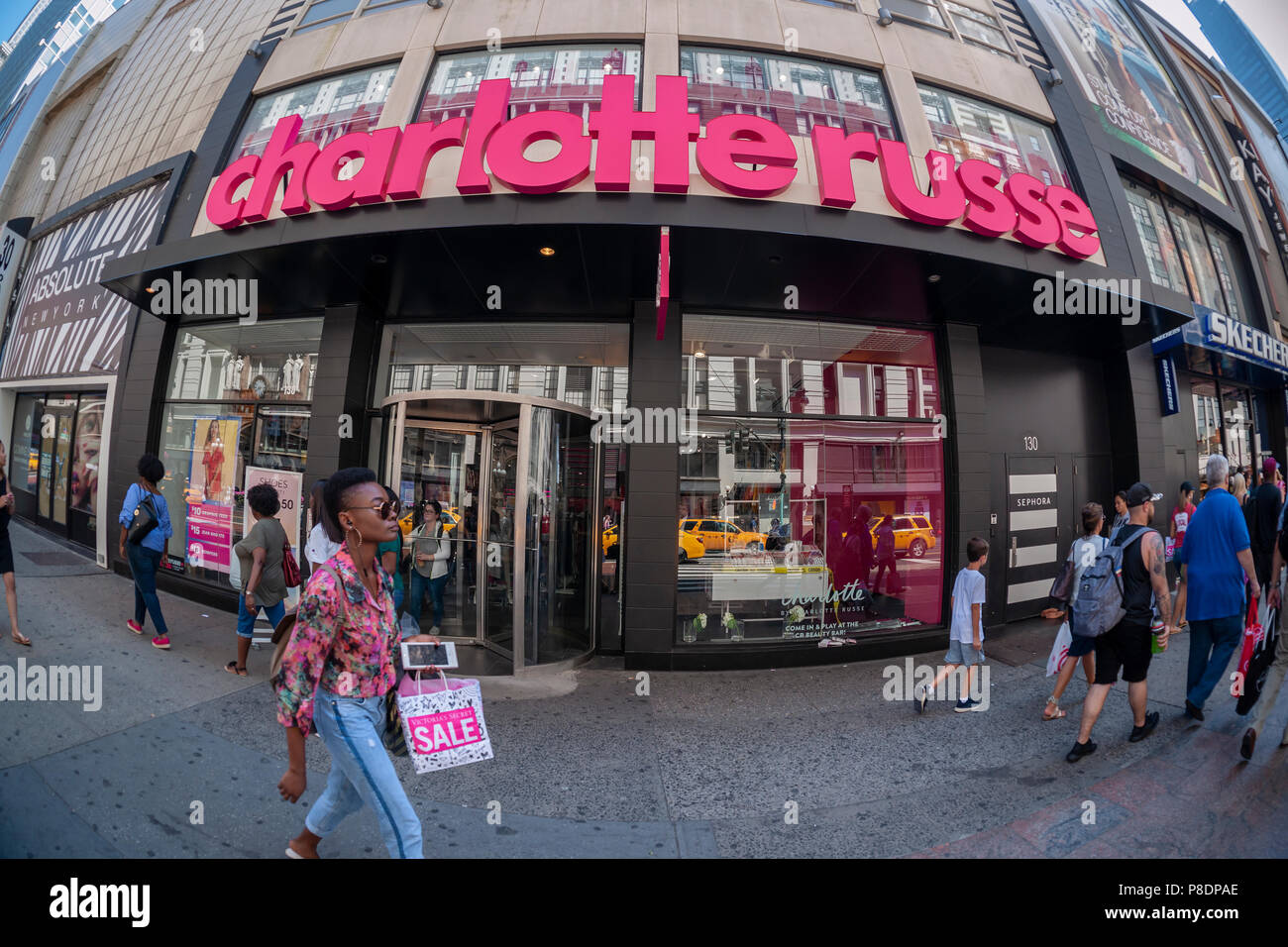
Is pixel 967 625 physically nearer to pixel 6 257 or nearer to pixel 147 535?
pixel 147 535

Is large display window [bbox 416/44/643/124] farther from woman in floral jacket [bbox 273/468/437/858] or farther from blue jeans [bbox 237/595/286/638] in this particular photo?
woman in floral jacket [bbox 273/468/437/858]

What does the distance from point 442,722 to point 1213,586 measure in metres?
6.16

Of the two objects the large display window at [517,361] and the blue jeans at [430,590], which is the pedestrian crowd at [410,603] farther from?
the large display window at [517,361]

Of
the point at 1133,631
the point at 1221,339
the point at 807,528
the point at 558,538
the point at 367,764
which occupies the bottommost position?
the point at 367,764

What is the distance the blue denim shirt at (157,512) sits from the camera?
5.64 meters

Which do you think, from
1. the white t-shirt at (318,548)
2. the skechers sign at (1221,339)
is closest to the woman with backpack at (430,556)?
the white t-shirt at (318,548)

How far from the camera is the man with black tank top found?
387 cm

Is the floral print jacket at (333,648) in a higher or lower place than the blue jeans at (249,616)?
higher

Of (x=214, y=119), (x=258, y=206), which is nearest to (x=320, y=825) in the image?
(x=258, y=206)

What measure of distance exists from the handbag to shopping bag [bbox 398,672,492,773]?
5.38 metres

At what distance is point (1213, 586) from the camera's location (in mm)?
4348

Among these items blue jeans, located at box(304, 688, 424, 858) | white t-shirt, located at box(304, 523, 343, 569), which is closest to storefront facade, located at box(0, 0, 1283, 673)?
white t-shirt, located at box(304, 523, 343, 569)

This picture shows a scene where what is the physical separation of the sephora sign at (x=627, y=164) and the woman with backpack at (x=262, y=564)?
3.61 metres

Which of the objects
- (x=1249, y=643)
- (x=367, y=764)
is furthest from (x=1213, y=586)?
(x=367, y=764)
